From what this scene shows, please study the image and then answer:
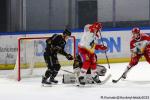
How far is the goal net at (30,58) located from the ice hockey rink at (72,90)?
0.48m

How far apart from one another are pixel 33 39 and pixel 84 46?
2.86 meters

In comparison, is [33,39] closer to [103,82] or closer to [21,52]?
[21,52]

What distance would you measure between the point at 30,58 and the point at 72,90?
295cm

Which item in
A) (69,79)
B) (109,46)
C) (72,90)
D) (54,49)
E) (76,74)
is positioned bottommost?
(72,90)

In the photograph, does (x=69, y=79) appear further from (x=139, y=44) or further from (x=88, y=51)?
(x=139, y=44)

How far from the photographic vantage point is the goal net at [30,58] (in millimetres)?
12281

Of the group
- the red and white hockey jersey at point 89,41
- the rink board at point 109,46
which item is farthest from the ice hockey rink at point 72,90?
the rink board at point 109,46

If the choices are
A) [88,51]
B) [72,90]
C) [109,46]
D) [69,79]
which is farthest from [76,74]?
[109,46]

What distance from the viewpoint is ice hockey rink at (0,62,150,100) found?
9.13 m

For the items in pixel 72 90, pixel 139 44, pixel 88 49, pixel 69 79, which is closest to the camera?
pixel 72 90

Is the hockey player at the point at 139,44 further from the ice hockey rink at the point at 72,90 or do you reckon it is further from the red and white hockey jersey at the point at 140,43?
the ice hockey rink at the point at 72,90

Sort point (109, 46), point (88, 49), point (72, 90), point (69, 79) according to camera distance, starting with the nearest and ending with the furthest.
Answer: point (72, 90) → point (88, 49) → point (69, 79) → point (109, 46)

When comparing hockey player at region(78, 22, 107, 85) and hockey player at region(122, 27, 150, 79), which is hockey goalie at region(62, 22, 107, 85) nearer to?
hockey player at region(78, 22, 107, 85)

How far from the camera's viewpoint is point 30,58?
12539mm
